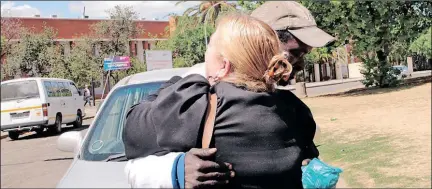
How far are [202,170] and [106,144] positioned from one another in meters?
1.41

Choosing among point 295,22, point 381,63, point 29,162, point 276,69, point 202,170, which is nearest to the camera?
point 202,170

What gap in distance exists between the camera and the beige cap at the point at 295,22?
70.2 inches

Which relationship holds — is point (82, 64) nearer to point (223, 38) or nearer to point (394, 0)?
point (223, 38)

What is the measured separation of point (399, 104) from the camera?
1283 centimetres

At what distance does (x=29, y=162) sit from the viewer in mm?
1320

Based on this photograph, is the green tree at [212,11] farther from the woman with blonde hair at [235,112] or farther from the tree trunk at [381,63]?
the tree trunk at [381,63]

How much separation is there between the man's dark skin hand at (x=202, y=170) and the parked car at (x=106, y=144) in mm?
562

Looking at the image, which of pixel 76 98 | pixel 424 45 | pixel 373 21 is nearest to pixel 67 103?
pixel 76 98

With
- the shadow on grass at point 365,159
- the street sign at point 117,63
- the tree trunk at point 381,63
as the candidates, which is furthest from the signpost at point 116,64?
the tree trunk at point 381,63

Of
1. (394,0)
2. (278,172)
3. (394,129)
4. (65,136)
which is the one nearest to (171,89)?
(278,172)

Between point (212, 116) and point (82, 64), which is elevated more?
point (82, 64)

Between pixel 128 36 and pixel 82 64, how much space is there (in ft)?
0.59

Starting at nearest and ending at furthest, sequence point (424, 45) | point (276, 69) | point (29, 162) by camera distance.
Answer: point (276, 69)
point (29, 162)
point (424, 45)

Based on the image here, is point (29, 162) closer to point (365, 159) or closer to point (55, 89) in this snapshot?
point (55, 89)
